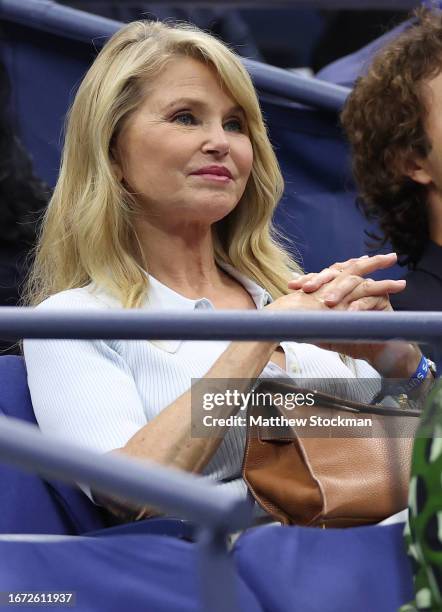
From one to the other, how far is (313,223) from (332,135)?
32 centimetres

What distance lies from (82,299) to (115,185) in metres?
0.32

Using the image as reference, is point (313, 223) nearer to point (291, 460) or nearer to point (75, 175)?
A: point (75, 175)

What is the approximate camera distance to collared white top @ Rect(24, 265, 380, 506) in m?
2.28

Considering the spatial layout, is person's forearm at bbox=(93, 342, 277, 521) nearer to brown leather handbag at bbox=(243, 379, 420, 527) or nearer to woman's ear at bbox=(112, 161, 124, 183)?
brown leather handbag at bbox=(243, 379, 420, 527)

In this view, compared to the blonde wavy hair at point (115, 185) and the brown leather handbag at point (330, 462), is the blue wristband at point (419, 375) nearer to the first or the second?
the brown leather handbag at point (330, 462)

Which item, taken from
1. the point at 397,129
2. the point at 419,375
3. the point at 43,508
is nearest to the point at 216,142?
the point at 397,129

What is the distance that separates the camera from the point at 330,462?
2.04m

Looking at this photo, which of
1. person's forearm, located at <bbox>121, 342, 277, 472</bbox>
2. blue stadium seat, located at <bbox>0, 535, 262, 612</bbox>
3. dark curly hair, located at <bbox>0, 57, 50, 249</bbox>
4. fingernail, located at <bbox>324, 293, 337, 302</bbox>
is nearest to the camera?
blue stadium seat, located at <bbox>0, 535, 262, 612</bbox>

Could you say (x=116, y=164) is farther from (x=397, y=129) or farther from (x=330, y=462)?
(x=330, y=462)

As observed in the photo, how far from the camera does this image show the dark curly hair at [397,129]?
309cm

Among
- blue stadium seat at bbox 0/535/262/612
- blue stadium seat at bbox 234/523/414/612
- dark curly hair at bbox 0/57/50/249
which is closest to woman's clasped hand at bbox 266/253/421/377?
blue stadium seat at bbox 234/523/414/612

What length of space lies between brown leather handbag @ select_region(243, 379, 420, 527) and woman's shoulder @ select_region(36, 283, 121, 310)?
561mm

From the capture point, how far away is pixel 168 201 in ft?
8.94

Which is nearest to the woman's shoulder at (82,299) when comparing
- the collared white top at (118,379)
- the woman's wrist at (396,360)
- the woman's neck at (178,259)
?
the collared white top at (118,379)
